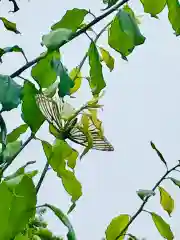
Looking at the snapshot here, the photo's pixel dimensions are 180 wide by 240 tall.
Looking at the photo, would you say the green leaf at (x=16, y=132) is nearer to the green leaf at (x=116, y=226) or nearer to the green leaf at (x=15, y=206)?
the green leaf at (x=116, y=226)

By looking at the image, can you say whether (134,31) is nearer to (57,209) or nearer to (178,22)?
(178,22)

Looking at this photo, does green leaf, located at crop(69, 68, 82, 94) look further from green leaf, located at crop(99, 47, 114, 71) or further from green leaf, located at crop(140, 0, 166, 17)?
green leaf, located at crop(140, 0, 166, 17)

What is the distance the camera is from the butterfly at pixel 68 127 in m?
0.59

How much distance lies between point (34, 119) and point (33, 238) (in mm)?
266

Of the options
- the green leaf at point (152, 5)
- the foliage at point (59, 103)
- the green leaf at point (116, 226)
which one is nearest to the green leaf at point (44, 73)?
the foliage at point (59, 103)

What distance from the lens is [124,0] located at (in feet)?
1.91

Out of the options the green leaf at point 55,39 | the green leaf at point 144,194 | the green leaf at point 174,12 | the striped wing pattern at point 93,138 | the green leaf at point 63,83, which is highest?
the green leaf at point 174,12

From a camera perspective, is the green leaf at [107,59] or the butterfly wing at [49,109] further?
the green leaf at [107,59]

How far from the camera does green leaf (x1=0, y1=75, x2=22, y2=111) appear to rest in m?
0.50

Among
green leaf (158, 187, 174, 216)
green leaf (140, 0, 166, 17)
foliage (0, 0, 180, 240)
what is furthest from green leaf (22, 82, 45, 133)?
green leaf (158, 187, 174, 216)

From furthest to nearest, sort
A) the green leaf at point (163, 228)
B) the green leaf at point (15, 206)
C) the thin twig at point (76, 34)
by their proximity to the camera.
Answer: the green leaf at point (163, 228), the thin twig at point (76, 34), the green leaf at point (15, 206)

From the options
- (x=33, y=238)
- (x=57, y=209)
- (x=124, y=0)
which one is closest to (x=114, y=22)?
(x=124, y=0)

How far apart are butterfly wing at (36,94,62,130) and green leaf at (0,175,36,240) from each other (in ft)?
0.37

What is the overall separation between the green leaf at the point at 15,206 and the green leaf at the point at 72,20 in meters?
0.17
